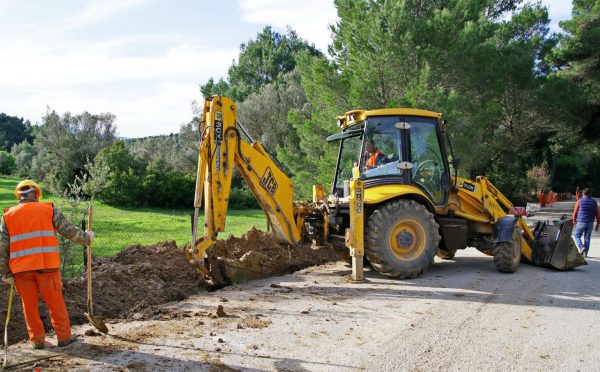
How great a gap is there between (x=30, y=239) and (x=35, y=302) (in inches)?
23.8

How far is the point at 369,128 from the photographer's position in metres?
8.66

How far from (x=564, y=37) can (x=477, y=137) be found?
10233 millimetres

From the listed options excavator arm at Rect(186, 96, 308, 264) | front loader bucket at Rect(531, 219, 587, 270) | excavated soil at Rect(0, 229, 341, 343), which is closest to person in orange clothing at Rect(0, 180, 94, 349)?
excavated soil at Rect(0, 229, 341, 343)

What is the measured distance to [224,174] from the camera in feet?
23.6

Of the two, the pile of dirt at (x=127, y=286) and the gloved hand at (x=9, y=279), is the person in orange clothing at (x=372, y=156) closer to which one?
the pile of dirt at (x=127, y=286)

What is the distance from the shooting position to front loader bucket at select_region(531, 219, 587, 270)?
938 centimetres

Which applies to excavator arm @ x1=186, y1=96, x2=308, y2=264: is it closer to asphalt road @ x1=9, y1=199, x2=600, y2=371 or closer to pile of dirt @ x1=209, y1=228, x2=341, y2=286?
pile of dirt @ x1=209, y1=228, x2=341, y2=286

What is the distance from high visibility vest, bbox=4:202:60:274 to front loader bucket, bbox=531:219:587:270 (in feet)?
27.3

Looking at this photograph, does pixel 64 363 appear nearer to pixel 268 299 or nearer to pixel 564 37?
pixel 268 299

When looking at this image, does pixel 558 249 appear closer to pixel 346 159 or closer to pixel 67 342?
pixel 346 159

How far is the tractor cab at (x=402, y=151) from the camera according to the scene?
28.0 feet

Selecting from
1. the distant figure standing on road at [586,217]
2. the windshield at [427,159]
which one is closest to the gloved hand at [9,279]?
the windshield at [427,159]

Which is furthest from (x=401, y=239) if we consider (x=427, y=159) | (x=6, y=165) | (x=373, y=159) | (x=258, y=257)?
(x=6, y=165)

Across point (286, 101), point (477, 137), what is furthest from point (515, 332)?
point (286, 101)
